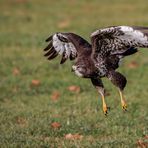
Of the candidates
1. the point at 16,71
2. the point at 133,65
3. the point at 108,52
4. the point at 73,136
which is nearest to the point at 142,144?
the point at 73,136

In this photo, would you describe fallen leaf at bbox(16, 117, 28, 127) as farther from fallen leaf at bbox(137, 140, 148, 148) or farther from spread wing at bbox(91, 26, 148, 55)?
→ fallen leaf at bbox(137, 140, 148, 148)

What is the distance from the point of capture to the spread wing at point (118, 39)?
385 inches

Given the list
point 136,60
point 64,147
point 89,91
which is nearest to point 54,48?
point 89,91

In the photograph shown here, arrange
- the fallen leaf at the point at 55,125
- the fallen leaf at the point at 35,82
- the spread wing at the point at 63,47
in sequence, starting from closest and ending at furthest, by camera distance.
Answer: the fallen leaf at the point at 55,125 → the spread wing at the point at 63,47 → the fallen leaf at the point at 35,82

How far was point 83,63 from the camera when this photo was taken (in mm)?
10352

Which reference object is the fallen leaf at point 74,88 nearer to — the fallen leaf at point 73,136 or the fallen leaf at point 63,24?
the fallen leaf at point 73,136

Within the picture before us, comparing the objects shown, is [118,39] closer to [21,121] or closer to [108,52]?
[108,52]

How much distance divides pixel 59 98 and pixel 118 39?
11.8ft

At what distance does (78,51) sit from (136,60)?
6.73 metres

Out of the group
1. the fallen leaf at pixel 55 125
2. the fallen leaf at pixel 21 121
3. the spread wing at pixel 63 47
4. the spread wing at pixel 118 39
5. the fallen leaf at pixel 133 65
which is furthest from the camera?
the fallen leaf at pixel 133 65

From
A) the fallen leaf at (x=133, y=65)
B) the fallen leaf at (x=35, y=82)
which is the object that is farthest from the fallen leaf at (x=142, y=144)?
the fallen leaf at (x=133, y=65)

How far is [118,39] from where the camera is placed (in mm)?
10211

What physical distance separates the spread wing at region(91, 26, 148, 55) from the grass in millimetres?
1320

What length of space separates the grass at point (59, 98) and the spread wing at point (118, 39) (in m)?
1.32
